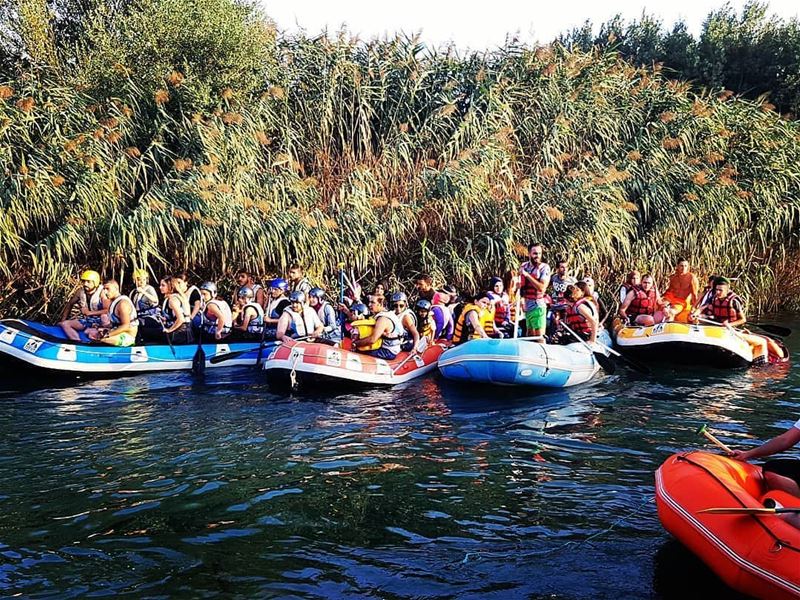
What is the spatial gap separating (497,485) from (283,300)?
558 centimetres

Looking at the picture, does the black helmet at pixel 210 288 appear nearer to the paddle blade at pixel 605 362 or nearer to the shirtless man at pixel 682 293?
the paddle blade at pixel 605 362

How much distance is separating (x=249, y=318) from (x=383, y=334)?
8.18ft

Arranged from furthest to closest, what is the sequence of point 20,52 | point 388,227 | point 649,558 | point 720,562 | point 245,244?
point 20,52
point 388,227
point 245,244
point 649,558
point 720,562

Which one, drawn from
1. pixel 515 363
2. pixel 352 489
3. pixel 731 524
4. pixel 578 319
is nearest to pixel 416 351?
pixel 515 363

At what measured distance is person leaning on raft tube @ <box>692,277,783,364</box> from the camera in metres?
11.8

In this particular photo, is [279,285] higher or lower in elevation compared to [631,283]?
higher

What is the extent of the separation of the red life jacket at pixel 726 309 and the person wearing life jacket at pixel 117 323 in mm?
7931

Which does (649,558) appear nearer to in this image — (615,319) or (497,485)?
(497,485)

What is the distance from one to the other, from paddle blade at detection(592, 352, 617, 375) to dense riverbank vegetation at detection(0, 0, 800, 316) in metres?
3.01

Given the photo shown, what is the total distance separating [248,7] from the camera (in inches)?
666

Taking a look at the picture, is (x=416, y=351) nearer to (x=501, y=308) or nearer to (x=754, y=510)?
(x=501, y=308)

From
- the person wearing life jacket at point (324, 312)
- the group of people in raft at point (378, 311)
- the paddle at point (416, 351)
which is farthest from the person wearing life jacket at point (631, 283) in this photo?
the person wearing life jacket at point (324, 312)

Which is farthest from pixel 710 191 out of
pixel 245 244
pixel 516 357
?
pixel 245 244

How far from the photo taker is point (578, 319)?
36.1ft
